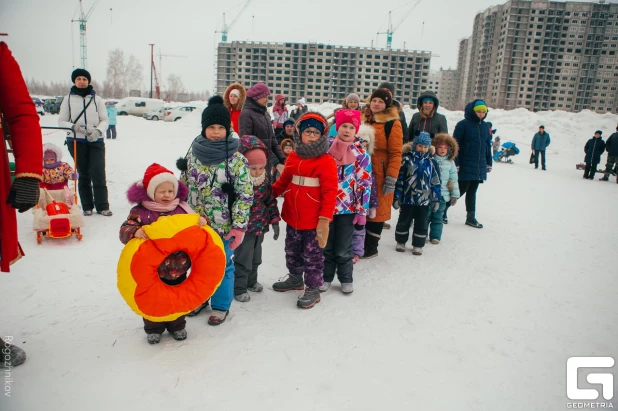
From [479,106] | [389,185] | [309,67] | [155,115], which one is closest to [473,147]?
[479,106]

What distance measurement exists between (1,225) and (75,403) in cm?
108

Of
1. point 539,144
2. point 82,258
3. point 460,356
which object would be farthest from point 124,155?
point 539,144

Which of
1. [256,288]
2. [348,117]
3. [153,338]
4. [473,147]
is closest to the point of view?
[153,338]

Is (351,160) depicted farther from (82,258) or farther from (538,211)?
(538,211)

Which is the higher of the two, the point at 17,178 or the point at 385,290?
the point at 17,178

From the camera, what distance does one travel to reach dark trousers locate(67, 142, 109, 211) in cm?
530

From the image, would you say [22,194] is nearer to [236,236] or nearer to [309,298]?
[236,236]

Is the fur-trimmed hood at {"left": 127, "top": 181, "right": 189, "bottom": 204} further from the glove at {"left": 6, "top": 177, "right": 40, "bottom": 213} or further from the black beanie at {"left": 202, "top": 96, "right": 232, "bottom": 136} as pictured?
the black beanie at {"left": 202, "top": 96, "right": 232, "bottom": 136}

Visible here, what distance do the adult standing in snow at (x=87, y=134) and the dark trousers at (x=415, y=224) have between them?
4075 millimetres

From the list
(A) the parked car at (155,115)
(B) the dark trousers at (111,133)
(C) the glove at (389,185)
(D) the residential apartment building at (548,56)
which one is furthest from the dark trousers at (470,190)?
(D) the residential apartment building at (548,56)

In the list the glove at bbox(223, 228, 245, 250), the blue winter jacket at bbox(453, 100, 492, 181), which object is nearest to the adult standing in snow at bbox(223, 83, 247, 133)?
the glove at bbox(223, 228, 245, 250)

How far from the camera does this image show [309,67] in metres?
88.7

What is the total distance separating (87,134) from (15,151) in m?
3.35

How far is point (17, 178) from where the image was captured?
2.13 metres
